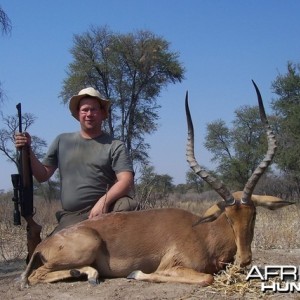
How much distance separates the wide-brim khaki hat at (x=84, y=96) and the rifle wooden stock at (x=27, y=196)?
657 mm

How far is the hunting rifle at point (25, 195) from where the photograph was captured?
6.60 m

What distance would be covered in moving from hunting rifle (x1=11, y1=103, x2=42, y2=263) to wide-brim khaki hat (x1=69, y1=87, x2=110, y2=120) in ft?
2.14

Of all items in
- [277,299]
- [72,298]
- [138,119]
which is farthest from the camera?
[138,119]

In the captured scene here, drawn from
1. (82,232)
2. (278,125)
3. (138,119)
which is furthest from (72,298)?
(138,119)

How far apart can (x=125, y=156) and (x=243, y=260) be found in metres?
2.03

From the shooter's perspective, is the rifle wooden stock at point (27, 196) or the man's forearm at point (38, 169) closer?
the rifle wooden stock at point (27, 196)

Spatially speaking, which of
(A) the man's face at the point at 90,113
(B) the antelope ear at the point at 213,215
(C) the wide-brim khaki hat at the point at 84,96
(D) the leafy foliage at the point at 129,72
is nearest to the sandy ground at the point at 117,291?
(B) the antelope ear at the point at 213,215

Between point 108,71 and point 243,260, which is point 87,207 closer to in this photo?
point 243,260

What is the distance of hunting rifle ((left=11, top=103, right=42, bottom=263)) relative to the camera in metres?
6.60

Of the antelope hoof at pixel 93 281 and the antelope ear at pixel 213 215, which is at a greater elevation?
the antelope ear at pixel 213 215

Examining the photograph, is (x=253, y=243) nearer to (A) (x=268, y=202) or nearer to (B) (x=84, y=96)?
(A) (x=268, y=202)

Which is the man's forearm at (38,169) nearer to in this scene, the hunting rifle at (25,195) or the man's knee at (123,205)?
the hunting rifle at (25,195)

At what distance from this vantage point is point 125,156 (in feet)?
21.7

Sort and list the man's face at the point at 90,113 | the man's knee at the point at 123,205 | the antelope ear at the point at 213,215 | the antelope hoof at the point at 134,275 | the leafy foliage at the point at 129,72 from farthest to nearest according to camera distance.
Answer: the leafy foliage at the point at 129,72, the man's face at the point at 90,113, the man's knee at the point at 123,205, the antelope ear at the point at 213,215, the antelope hoof at the point at 134,275
